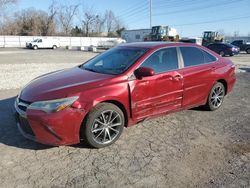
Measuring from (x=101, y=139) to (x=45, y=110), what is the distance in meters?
1.00

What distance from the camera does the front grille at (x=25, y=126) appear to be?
3812mm

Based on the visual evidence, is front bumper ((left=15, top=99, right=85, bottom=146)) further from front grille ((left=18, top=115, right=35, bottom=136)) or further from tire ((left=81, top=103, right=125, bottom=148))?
tire ((left=81, top=103, right=125, bottom=148))

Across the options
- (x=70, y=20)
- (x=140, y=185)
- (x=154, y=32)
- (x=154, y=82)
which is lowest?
(x=140, y=185)

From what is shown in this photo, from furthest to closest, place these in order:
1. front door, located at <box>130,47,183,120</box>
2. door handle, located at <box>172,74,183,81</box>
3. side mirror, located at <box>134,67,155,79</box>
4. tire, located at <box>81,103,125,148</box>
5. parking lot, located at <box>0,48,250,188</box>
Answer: door handle, located at <box>172,74,183,81</box> → front door, located at <box>130,47,183,120</box> → side mirror, located at <box>134,67,155,79</box> → tire, located at <box>81,103,125,148</box> → parking lot, located at <box>0,48,250,188</box>

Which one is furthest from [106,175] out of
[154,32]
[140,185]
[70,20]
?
[70,20]

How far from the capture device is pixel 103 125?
410cm

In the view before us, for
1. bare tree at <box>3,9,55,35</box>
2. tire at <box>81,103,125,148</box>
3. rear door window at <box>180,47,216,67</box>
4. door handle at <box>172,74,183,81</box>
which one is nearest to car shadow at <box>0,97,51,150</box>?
tire at <box>81,103,125,148</box>

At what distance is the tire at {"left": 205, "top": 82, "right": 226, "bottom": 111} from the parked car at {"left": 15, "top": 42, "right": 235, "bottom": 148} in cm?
10

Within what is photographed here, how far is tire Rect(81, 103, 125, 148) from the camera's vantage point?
3.92 metres

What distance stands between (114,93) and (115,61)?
97 centimetres

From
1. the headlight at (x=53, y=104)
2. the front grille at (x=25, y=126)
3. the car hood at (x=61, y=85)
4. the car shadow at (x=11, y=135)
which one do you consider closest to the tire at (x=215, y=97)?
the car hood at (x=61, y=85)

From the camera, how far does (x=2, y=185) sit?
10.3 ft

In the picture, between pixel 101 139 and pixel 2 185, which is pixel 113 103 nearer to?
pixel 101 139

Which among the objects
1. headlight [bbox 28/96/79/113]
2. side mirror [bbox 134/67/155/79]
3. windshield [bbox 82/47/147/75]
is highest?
windshield [bbox 82/47/147/75]
